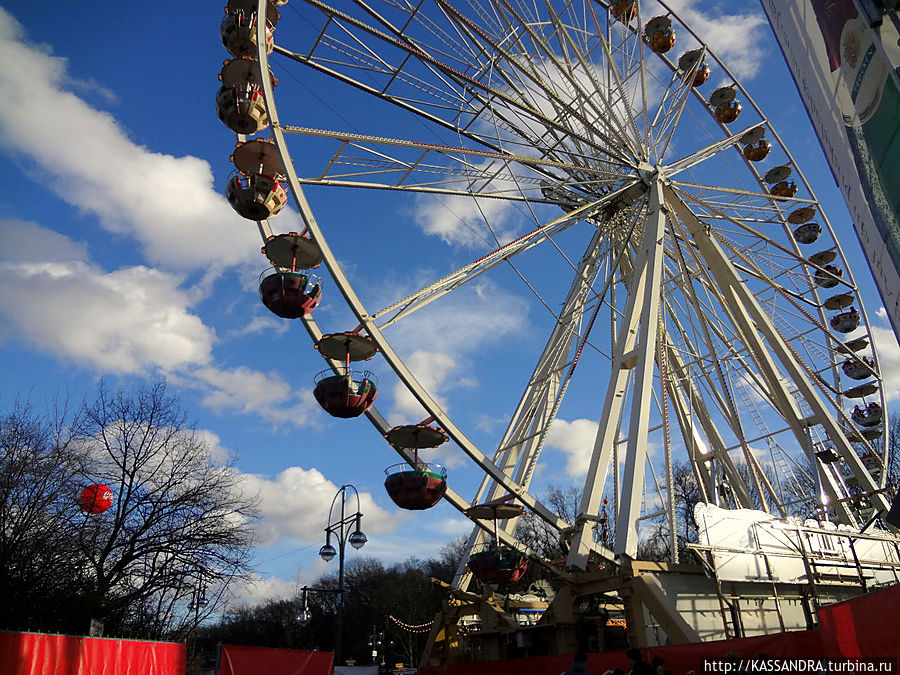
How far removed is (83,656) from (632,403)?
30.6ft

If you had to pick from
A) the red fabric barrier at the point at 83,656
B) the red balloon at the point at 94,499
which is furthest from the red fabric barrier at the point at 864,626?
the red balloon at the point at 94,499

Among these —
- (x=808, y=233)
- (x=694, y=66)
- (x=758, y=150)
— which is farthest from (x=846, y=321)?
(x=694, y=66)

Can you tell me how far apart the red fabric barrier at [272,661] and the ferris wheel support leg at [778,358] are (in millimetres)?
11070

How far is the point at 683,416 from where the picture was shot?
18.2m

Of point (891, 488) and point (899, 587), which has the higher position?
point (891, 488)

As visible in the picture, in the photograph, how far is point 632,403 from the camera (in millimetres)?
12617

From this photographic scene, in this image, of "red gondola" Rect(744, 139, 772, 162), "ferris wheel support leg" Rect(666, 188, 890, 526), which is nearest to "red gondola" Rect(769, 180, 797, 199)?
"red gondola" Rect(744, 139, 772, 162)

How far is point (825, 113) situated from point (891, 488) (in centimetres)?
1251

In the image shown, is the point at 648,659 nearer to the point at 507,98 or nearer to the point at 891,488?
the point at 891,488

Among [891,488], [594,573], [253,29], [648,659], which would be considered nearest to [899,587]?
[648,659]

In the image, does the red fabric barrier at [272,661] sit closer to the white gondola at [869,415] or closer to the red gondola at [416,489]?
the red gondola at [416,489]

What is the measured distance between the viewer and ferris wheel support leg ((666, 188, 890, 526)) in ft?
50.8

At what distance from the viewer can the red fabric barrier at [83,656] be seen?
7840 millimetres

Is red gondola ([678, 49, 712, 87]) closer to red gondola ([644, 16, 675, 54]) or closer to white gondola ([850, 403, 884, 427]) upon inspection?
red gondola ([644, 16, 675, 54])
